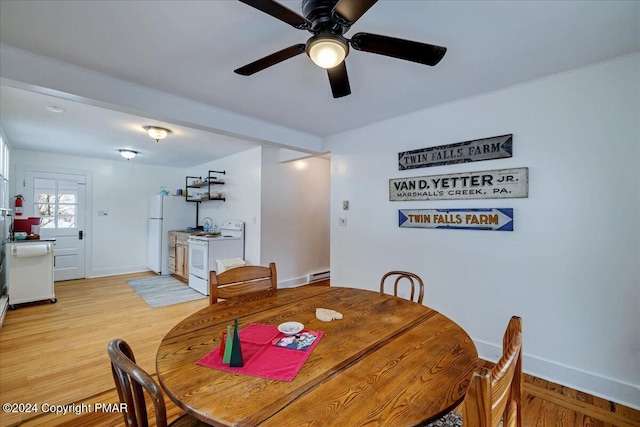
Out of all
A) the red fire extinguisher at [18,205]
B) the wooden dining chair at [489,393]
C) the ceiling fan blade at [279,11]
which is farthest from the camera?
the red fire extinguisher at [18,205]

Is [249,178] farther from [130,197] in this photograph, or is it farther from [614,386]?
[614,386]

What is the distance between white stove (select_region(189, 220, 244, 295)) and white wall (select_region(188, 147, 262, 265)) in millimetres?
145

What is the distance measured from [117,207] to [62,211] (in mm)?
853

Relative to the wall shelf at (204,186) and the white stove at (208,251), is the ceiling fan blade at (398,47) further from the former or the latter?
the wall shelf at (204,186)

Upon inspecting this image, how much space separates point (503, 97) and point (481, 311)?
184cm

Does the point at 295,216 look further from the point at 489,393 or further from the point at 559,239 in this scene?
the point at 489,393

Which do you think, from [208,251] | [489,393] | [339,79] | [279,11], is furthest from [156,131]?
[489,393]

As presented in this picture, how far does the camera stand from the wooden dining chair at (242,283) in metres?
1.71

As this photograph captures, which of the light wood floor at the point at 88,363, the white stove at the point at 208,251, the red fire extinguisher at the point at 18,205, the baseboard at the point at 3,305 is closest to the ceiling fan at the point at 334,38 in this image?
the light wood floor at the point at 88,363

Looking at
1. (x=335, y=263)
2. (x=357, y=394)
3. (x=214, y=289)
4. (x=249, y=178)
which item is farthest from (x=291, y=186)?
(x=357, y=394)

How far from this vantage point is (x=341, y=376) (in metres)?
0.90

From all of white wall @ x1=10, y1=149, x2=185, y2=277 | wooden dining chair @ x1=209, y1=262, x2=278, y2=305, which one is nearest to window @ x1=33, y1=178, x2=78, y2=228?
white wall @ x1=10, y1=149, x2=185, y2=277

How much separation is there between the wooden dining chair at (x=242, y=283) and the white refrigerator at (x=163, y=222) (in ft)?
14.9

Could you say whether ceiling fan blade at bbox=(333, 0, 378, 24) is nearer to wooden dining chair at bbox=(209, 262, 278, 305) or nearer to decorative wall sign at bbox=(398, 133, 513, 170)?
wooden dining chair at bbox=(209, 262, 278, 305)
